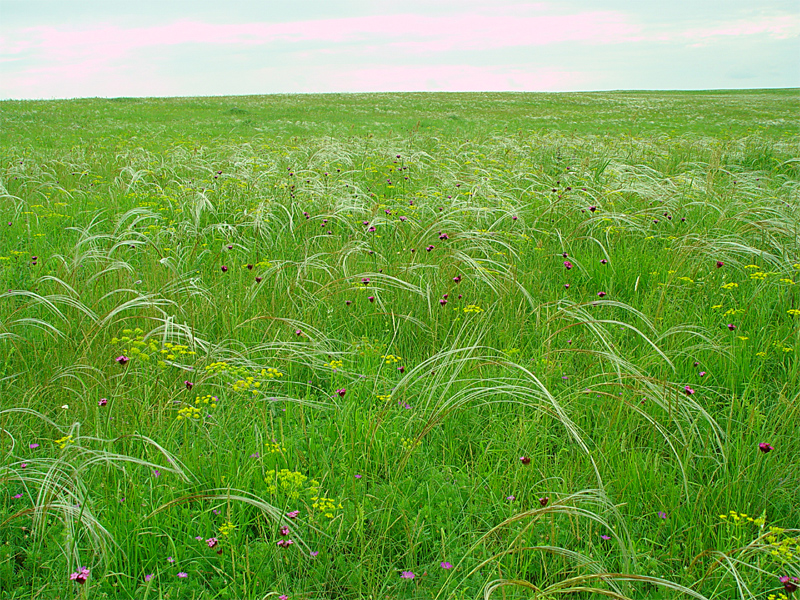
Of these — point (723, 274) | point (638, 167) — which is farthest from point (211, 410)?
point (638, 167)

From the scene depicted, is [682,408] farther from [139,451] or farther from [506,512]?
[139,451]

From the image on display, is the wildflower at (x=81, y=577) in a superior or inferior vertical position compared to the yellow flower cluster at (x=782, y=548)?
superior

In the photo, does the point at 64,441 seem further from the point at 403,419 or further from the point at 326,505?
the point at 403,419

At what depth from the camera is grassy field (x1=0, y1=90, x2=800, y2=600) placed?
1.77m

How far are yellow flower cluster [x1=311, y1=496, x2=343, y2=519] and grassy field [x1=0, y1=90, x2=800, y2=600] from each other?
0.01 metres

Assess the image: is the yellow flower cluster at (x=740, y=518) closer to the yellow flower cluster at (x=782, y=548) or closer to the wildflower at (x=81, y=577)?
the yellow flower cluster at (x=782, y=548)

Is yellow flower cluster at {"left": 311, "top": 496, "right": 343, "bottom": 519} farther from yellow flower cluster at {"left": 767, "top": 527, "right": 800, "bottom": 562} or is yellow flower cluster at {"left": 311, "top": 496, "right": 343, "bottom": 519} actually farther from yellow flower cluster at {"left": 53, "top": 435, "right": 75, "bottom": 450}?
yellow flower cluster at {"left": 767, "top": 527, "right": 800, "bottom": 562}

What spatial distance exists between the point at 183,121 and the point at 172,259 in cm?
1934

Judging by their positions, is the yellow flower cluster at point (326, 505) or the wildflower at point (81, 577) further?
the yellow flower cluster at point (326, 505)

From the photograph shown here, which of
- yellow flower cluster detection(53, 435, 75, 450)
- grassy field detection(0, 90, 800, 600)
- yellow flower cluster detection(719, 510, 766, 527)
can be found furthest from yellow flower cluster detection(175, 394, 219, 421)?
yellow flower cluster detection(719, 510, 766, 527)

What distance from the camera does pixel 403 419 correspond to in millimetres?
2486

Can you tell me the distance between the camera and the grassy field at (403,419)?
1771 mm

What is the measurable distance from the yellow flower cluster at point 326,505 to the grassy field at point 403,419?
1cm

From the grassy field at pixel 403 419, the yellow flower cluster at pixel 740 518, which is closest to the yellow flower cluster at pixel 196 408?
the grassy field at pixel 403 419
